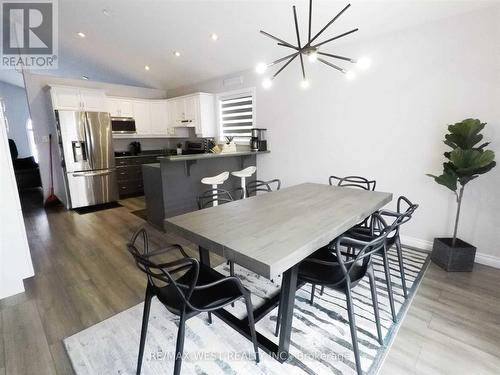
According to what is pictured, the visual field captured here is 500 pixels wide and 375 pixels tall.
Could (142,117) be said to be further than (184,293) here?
Yes

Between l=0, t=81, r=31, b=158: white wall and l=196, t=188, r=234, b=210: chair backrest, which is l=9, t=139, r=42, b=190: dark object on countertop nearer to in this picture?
l=0, t=81, r=31, b=158: white wall

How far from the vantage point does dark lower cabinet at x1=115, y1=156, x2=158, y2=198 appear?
5575mm

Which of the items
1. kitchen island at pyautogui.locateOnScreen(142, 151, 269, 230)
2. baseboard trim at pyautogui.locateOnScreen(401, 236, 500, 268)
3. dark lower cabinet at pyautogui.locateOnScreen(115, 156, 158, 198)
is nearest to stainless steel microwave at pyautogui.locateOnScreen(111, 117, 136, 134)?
dark lower cabinet at pyautogui.locateOnScreen(115, 156, 158, 198)

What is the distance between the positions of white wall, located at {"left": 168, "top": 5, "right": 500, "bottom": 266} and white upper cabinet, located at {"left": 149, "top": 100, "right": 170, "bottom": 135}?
356 cm

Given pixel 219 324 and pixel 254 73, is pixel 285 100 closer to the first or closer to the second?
pixel 254 73

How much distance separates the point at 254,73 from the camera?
174 inches

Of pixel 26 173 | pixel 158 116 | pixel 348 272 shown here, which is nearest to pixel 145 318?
pixel 348 272

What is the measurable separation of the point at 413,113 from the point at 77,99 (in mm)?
5605

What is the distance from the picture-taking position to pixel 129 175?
5738mm

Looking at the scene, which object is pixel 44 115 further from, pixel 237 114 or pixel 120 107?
pixel 237 114

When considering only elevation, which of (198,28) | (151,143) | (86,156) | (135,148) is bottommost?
(86,156)

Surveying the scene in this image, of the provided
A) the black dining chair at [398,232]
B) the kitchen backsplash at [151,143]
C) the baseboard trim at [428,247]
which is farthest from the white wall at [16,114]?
the baseboard trim at [428,247]

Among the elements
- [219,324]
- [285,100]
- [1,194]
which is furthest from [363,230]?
[1,194]

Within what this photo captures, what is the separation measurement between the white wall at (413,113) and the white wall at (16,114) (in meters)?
8.97
